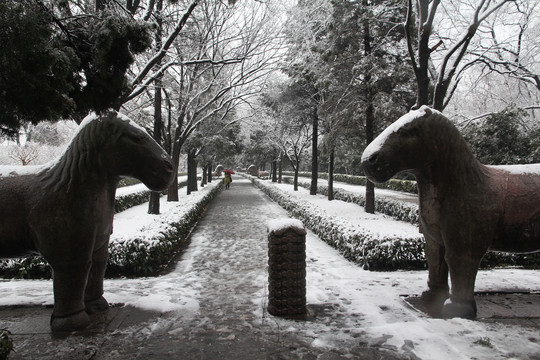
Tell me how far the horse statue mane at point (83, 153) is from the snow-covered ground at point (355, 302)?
1.85m

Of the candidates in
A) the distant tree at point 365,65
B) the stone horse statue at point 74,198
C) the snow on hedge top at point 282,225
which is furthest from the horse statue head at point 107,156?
the distant tree at point 365,65

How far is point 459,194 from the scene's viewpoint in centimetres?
352

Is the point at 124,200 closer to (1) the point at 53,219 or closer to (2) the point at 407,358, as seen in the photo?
(1) the point at 53,219

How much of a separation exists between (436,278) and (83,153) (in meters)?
4.33

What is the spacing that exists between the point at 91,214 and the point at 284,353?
2343 mm

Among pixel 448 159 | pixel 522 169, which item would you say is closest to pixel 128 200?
pixel 448 159

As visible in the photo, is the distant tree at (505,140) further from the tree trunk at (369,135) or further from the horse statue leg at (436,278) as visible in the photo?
the horse statue leg at (436,278)

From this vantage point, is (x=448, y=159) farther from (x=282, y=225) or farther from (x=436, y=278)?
(x=282, y=225)

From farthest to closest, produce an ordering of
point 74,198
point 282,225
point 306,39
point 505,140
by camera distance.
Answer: point 505,140
point 306,39
point 282,225
point 74,198

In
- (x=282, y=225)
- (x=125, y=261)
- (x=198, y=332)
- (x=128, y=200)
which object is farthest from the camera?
(x=128, y=200)

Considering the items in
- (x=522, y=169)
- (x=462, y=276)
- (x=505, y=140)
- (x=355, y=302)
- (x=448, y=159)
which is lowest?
(x=355, y=302)

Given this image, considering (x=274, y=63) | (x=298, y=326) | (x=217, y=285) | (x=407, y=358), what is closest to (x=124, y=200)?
(x=274, y=63)

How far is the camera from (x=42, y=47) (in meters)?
2.31

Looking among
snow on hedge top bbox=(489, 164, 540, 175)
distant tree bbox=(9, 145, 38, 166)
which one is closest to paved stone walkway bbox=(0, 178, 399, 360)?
snow on hedge top bbox=(489, 164, 540, 175)
